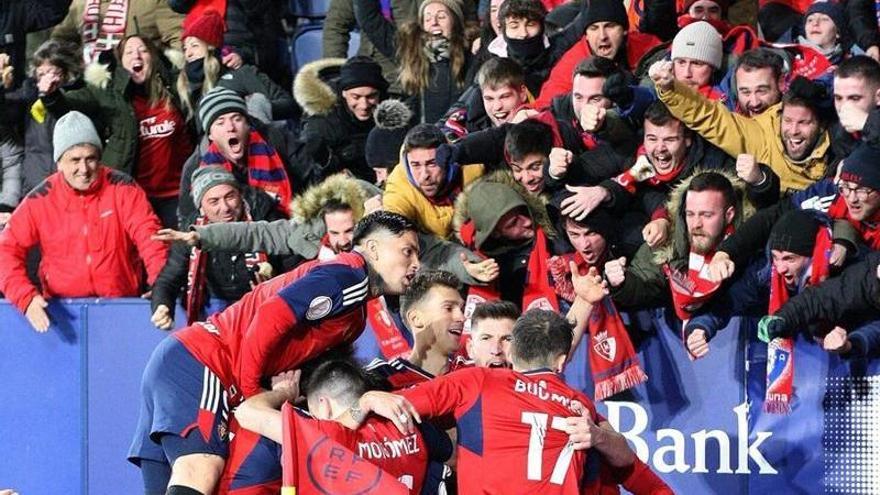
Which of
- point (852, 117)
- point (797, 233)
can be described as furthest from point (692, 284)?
point (852, 117)

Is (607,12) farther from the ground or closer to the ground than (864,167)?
farther from the ground

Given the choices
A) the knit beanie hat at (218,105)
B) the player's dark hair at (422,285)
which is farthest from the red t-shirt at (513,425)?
the knit beanie hat at (218,105)

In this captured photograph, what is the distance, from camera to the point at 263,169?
13031 millimetres

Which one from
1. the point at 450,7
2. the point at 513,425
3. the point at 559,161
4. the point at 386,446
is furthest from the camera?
the point at 450,7

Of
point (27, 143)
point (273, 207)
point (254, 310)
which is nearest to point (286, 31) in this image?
point (27, 143)

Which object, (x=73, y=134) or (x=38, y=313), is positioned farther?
(x=73, y=134)

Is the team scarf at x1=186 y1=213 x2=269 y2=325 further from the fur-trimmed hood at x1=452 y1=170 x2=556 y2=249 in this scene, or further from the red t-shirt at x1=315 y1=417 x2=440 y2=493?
the red t-shirt at x1=315 y1=417 x2=440 y2=493

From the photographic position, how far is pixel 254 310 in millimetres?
10312

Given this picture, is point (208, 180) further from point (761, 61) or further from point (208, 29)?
point (761, 61)

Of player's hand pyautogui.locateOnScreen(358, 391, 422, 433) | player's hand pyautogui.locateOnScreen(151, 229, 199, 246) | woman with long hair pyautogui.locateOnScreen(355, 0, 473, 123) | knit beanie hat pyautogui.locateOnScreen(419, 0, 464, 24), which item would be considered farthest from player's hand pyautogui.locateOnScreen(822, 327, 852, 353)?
knit beanie hat pyautogui.locateOnScreen(419, 0, 464, 24)

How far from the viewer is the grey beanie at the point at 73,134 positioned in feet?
42.9

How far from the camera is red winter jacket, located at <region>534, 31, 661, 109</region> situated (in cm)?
1273

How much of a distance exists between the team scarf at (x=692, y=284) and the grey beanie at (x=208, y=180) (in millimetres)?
2967

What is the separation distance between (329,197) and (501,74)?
52.7 inches
